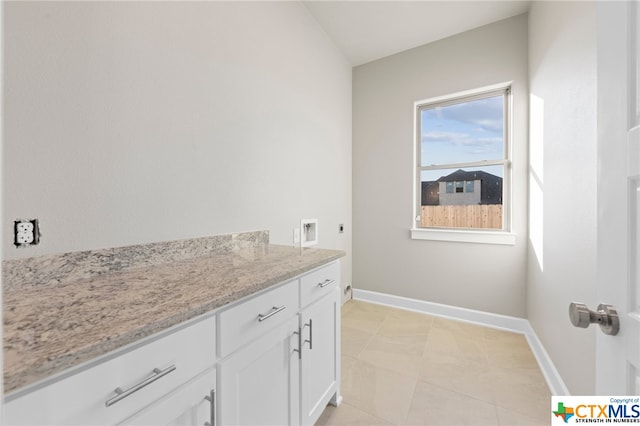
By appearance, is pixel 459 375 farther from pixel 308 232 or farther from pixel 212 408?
pixel 212 408

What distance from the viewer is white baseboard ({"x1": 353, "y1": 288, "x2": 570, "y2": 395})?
1667 mm

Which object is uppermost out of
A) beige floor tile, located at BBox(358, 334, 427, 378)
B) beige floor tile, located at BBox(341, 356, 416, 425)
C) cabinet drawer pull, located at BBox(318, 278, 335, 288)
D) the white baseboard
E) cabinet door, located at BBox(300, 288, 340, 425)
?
cabinet drawer pull, located at BBox(318, 278, 335, 288)

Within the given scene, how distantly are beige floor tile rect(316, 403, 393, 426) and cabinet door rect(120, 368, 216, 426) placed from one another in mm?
883

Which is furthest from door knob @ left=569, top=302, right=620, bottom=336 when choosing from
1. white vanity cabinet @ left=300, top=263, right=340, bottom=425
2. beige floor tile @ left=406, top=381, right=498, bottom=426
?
beige floor tile @ left=406, top=381, right=498, bottom=426

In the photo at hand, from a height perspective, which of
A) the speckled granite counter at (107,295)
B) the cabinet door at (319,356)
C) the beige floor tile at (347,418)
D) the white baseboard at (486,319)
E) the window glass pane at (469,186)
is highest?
the window glass pane at (469,186)

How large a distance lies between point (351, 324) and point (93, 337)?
2.27 m

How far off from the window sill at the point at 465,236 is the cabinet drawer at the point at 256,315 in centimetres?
199

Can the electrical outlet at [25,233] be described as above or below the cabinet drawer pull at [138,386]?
above

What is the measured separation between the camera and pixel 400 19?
237 centimetres

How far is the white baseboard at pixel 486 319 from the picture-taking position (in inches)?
65.6

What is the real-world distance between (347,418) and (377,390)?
0.30 m

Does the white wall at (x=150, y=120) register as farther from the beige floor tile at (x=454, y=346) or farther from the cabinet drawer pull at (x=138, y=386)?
the beige floor tile at (x=454, y=346)

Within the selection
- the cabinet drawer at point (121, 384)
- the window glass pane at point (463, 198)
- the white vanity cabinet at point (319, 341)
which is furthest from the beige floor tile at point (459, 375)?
the cabinet drawer at point (121, 384)

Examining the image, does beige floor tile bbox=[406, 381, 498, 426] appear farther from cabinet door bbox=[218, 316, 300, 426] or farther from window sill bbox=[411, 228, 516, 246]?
window sill bbox=[411, 228, 516, 246]
